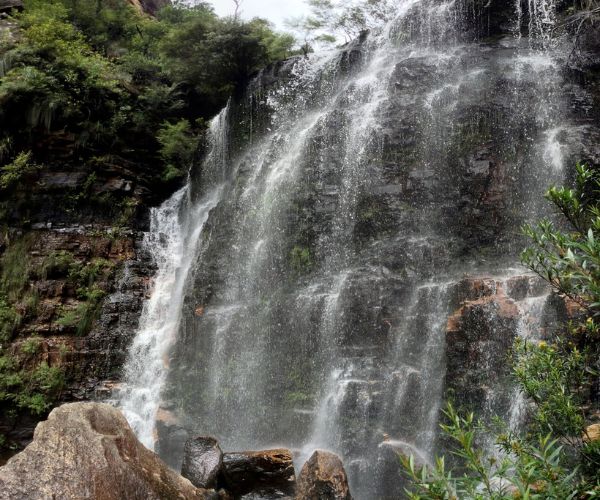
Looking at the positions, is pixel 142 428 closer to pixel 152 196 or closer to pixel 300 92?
pixel 152 196

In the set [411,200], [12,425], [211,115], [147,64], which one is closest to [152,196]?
[211,115]

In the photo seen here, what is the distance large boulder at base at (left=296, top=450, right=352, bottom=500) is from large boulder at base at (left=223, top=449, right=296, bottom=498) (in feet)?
2.48

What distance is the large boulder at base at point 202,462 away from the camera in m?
8.21

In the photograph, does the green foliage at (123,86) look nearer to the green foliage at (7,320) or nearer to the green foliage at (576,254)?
the green foliage at (7,320)

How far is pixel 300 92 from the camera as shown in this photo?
17812 mm

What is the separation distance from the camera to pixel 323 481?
729 centimetres

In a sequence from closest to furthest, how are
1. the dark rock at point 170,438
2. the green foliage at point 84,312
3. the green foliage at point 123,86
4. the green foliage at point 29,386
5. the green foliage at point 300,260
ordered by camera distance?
the dark rock at point 170,438, the green foliage at point 29,386, the green foliage at point 300,260, the green foliage at point 84,312, the green foliage at point 123,86

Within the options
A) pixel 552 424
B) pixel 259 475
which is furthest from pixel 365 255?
pixel 552 424

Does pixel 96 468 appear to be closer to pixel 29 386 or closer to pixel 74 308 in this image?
pixel 29 386

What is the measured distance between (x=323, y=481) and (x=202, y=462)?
236 cm

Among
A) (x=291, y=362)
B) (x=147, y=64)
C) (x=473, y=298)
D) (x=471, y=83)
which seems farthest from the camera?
(x=147, y=64)

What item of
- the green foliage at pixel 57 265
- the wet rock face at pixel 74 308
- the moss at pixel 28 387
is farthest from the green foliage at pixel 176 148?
the moss at pixel 28 387

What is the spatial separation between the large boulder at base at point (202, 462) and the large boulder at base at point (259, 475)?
173 mm

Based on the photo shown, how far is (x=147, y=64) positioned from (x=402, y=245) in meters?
14.4
